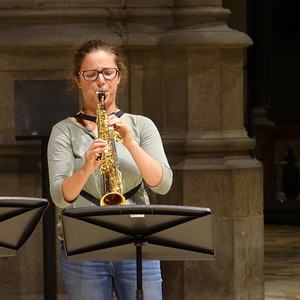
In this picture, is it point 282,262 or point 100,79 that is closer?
point 100,79

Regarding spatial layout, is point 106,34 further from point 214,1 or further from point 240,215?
point 240,215

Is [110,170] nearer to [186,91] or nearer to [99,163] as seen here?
[99,163]

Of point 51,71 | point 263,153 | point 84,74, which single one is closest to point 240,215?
point 51,71

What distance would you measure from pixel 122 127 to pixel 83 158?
0.29 metres

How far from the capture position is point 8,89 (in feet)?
28.1

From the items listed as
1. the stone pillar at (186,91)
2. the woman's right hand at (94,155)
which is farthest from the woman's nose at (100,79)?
the stone pillar at (186,91)

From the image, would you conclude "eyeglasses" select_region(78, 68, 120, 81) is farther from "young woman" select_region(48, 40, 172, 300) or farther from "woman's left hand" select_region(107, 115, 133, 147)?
"woman's left hand" select_region(107, 115, 133, 147)

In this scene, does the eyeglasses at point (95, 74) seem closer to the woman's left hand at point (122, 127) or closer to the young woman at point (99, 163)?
the young woman at point (99, 163)

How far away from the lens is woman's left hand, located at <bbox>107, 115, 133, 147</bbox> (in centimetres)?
503

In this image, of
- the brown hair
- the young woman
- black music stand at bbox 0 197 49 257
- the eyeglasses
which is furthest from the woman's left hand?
black music stand at bbox 0 197 49 257

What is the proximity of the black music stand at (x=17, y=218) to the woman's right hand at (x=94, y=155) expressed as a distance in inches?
10.0

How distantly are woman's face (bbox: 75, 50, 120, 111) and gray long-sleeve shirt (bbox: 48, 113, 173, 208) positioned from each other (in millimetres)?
141

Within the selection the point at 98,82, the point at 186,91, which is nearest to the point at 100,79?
the point at 98,82

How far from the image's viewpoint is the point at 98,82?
5.16 m
